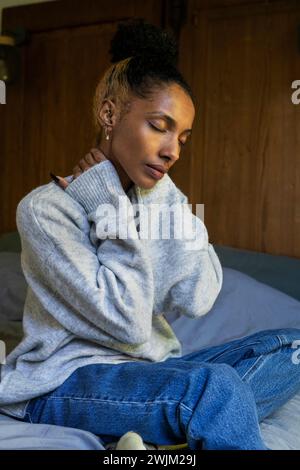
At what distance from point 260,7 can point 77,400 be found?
165 centimetres

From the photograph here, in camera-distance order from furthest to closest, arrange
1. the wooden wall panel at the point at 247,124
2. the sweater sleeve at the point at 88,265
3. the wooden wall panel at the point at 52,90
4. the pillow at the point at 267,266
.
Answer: the wooden wall panel at the point at 52,90
the wooden wall panel at the point at 247,124
the pillow at the point at 267,266
the sweater sleeve at the point at 88,265

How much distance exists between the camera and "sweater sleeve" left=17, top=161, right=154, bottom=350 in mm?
978

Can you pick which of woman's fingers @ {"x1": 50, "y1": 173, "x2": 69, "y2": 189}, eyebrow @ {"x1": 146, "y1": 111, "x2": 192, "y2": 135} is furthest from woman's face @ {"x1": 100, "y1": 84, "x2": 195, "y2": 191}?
woman's fingers @ {"x1": 50, "y1": 173, "x2": 69, "y2": 189}

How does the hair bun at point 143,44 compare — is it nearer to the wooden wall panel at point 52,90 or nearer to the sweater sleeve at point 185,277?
the sweater sleeve at point 185,277

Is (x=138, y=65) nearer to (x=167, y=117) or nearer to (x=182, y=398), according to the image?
(x=167, y=117)

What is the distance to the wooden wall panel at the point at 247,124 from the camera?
212 cm

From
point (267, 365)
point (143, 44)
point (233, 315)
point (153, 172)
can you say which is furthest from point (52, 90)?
point (267, 365)

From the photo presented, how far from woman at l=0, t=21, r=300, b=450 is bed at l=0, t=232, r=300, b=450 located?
59mm

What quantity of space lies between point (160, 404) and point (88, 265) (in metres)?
0.25

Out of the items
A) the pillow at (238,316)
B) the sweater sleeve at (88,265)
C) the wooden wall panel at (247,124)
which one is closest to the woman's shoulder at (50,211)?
the sweater sleeve at (88,265)

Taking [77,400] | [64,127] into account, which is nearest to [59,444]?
[77,400]

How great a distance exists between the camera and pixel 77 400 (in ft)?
3.24

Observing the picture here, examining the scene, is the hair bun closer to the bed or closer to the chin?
the chin
